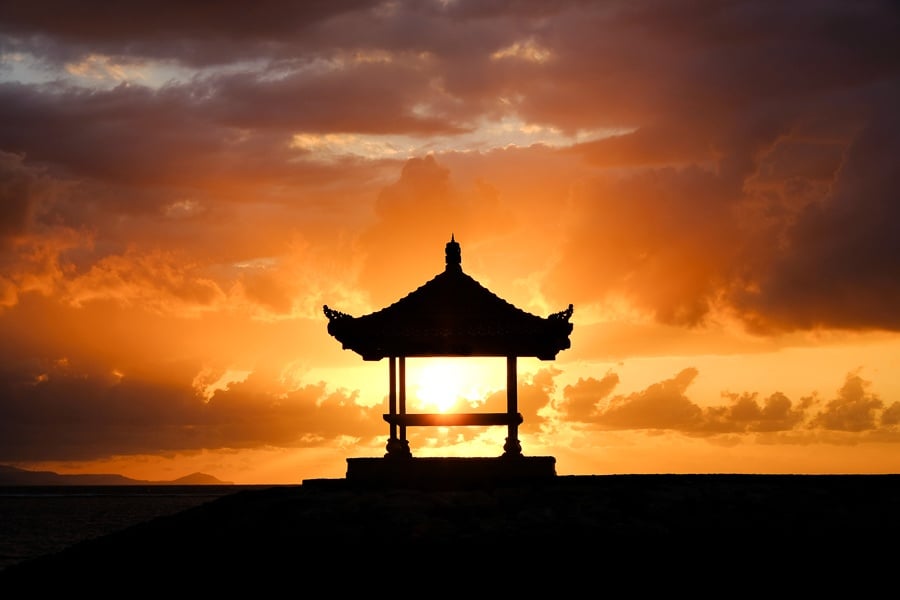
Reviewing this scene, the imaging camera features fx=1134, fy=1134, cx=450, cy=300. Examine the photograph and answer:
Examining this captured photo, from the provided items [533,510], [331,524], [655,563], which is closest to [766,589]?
[655,563]

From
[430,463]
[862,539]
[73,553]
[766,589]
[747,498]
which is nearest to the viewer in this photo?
[766,589]

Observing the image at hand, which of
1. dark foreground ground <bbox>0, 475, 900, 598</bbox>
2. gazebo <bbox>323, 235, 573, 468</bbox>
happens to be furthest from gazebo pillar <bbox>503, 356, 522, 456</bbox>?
dark foreground ground <bbox>0, 475, 900, 598</bbox>

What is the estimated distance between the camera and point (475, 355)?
31781 millimetres

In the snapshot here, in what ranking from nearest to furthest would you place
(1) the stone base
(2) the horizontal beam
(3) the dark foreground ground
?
(3) the dark foreground ground → (1) the stone base → (2) the horizontal beam

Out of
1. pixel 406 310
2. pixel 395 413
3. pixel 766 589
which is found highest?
pixel 406 310

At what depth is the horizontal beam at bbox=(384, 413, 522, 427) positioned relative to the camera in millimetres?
31141

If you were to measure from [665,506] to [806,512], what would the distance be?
3.10m

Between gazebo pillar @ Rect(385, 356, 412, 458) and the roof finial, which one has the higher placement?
the roof finial

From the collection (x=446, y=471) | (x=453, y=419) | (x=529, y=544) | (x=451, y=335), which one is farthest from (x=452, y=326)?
(x=529, y=544)

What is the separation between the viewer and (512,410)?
3161 centimetres

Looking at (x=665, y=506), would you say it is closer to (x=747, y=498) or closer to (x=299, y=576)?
(x=747, y=498)

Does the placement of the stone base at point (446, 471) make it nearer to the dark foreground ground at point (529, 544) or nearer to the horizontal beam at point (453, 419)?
the horizontal beam at point (453, 419)

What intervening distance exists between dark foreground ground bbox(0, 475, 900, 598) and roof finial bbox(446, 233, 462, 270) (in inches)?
297

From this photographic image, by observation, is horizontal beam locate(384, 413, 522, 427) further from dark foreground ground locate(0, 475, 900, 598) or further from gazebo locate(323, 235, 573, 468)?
dark foreground ground locate(0, 475, 900, 598)
